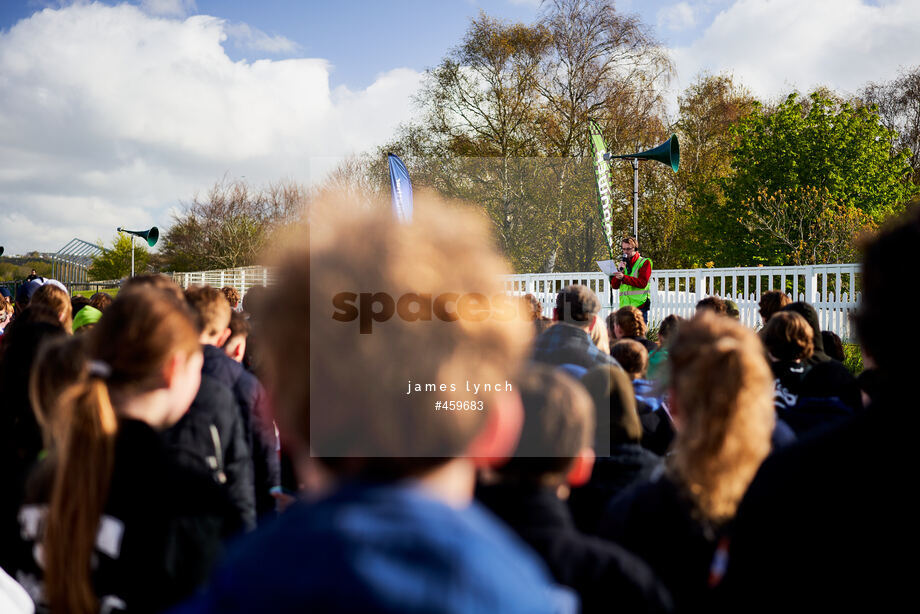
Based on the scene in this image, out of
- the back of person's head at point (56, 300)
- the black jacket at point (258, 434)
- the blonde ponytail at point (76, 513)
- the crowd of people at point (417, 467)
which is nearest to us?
the crowd of people at point (417, 467)

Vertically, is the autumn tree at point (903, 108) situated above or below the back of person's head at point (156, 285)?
above

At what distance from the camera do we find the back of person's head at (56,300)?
4.51 meters

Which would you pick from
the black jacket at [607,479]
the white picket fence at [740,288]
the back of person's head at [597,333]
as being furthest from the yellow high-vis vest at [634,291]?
the black jacket at [607,479]

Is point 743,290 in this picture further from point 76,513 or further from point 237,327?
point 76,513

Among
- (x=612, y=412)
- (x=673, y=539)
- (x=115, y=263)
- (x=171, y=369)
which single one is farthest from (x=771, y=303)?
(x=115, y=263)

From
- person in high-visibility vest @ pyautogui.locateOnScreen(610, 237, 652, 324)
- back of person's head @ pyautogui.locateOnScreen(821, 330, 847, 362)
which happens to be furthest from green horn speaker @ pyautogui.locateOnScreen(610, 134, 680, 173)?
back of person's head @ pyautogui.locateOnScreen(821, 330, 847, 362)

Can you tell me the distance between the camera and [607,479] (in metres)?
2.72

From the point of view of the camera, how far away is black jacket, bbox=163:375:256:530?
2219 millimetres

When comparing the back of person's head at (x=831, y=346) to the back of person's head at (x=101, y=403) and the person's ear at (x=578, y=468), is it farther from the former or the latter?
the back of person's head at (x=101, y=403)

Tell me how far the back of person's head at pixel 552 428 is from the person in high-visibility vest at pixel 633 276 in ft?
22.3

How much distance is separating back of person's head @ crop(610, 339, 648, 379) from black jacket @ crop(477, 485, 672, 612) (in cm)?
228

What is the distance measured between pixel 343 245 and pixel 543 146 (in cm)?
2472

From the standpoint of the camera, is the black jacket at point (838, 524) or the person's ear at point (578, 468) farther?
the person's ear at point (578, 468)

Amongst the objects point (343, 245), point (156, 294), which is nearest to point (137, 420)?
point (156, 294)
